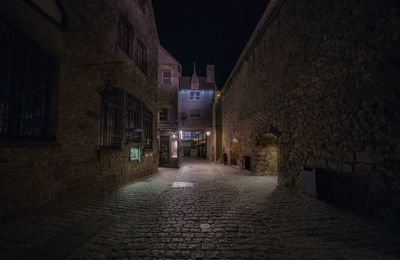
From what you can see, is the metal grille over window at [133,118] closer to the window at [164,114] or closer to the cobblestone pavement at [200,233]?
the cobblestone pavement at [200,233]

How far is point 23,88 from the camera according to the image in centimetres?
404

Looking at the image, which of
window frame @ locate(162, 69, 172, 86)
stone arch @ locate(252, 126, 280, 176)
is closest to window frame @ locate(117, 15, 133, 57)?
stone arch @ locate(252, 126, 280, 176)

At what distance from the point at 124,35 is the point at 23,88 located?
5446 millimetres

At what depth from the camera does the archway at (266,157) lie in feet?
31.8

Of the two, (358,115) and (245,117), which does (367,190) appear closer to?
(358,115)

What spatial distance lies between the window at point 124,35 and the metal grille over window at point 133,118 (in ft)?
7.34

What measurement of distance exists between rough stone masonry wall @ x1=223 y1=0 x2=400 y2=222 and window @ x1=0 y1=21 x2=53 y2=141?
287 inches

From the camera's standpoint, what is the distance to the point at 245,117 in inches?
460

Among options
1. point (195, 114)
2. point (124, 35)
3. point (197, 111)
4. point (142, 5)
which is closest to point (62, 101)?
point (124, 35)

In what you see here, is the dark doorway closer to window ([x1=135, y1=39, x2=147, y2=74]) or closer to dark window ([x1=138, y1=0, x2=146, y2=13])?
window ([x1=135, y1=39, x2=147, y2=74])

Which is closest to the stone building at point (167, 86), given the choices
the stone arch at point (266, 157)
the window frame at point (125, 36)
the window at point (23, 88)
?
the window frame at point (125, 36)

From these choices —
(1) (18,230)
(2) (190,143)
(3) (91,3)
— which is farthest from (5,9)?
(2) (190,143)

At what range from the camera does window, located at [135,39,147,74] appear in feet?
31.1

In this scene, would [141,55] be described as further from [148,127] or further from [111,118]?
[111,118]
